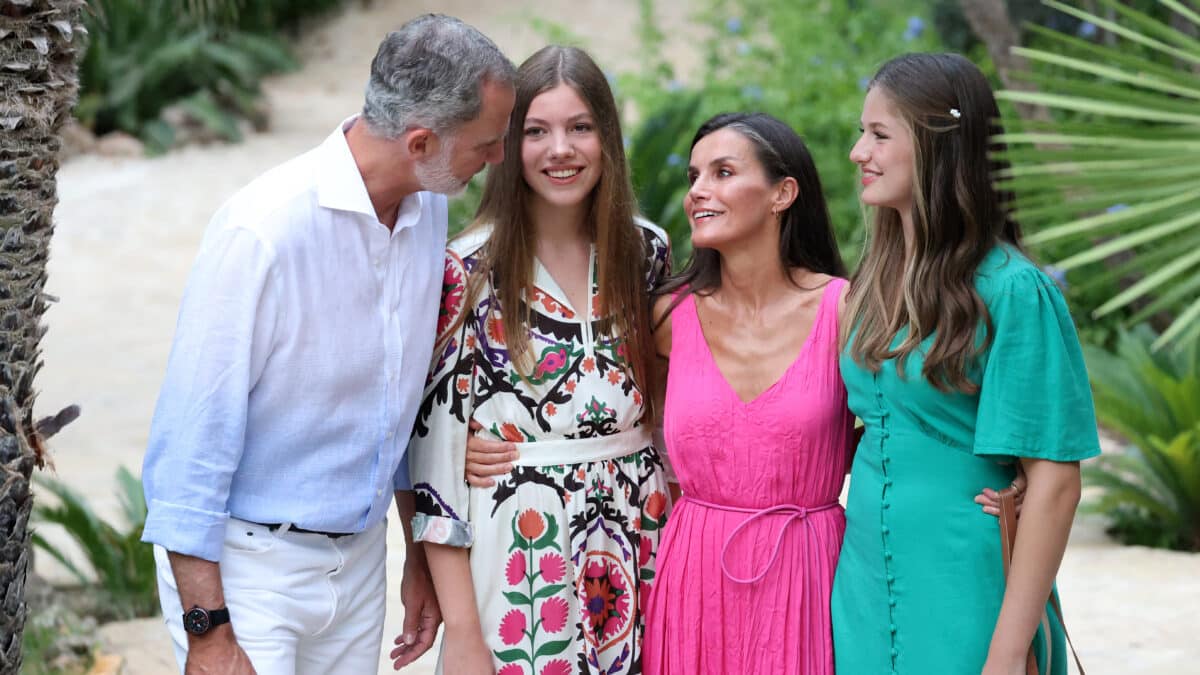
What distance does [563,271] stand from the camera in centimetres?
287

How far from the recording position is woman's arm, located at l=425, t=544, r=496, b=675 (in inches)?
106

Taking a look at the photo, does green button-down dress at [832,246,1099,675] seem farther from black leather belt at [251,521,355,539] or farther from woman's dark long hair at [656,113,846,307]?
black leather belt at [251,521,355,539]

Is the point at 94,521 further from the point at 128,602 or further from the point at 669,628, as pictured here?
the point at 669,628

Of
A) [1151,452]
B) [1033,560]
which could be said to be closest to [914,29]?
[1151,452]

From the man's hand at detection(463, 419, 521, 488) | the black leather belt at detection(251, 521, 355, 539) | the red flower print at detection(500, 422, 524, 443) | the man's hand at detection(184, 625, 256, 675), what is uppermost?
the red flower print at detection(500, 422, 524, 443)

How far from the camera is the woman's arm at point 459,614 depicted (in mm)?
2693

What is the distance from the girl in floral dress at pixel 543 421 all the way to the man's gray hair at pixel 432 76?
1.15ft

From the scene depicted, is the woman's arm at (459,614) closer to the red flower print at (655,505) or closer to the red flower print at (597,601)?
the red flower print at (597,601)

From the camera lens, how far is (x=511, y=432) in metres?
2.75

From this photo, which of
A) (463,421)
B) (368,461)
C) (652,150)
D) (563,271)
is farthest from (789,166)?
(652,150)

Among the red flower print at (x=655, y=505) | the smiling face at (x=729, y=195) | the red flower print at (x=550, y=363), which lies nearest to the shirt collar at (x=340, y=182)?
the red flower print at (x=550, y=363)

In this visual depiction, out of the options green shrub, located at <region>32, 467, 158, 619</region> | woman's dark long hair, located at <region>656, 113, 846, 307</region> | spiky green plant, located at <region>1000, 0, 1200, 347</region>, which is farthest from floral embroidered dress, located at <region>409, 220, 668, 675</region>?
green shrub, located at <region>32, 467, 158, 619</region>

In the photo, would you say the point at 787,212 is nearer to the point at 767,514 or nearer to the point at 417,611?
the point at 767,514

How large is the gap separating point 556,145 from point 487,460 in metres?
0.66
